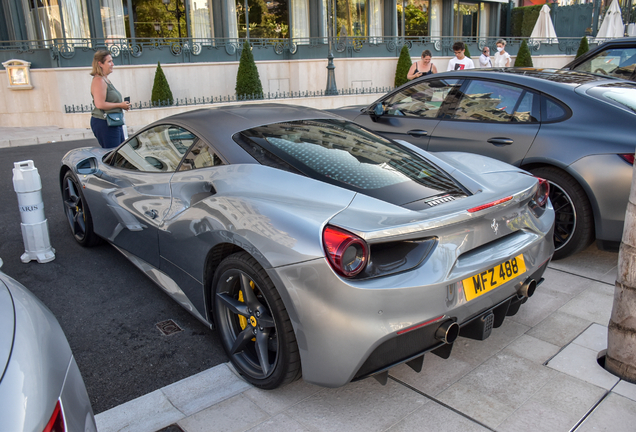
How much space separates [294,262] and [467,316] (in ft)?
2.83

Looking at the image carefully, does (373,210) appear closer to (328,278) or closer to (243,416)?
(328,278)

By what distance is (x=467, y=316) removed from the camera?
8.13 feet

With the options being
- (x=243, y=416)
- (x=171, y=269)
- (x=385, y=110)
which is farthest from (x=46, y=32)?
(x=243, y=416)

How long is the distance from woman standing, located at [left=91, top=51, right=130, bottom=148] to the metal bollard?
1907 millimetres

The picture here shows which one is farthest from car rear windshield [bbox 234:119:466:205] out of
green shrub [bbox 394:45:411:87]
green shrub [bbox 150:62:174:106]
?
green shrub [bbox 394:45:411:87]

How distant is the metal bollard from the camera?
14.4 ft

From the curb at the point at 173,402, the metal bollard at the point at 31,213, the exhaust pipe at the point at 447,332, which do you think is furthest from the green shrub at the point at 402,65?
the exhaust pipe at the point at 447,332

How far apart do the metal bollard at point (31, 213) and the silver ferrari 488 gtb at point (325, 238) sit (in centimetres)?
124

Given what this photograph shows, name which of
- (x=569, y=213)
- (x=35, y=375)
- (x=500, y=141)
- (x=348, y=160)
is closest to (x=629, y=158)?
(x=569, y=213)

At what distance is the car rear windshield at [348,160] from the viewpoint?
8.99 ft

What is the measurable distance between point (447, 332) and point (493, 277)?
1.31 feet

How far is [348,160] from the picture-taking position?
302 cm

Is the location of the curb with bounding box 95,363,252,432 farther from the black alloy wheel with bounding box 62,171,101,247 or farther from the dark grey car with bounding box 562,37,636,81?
the dark grey car with bounding box 562,37,636,81

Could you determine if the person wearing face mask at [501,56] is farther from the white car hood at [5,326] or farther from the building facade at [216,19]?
the white car hood at [5,326]
